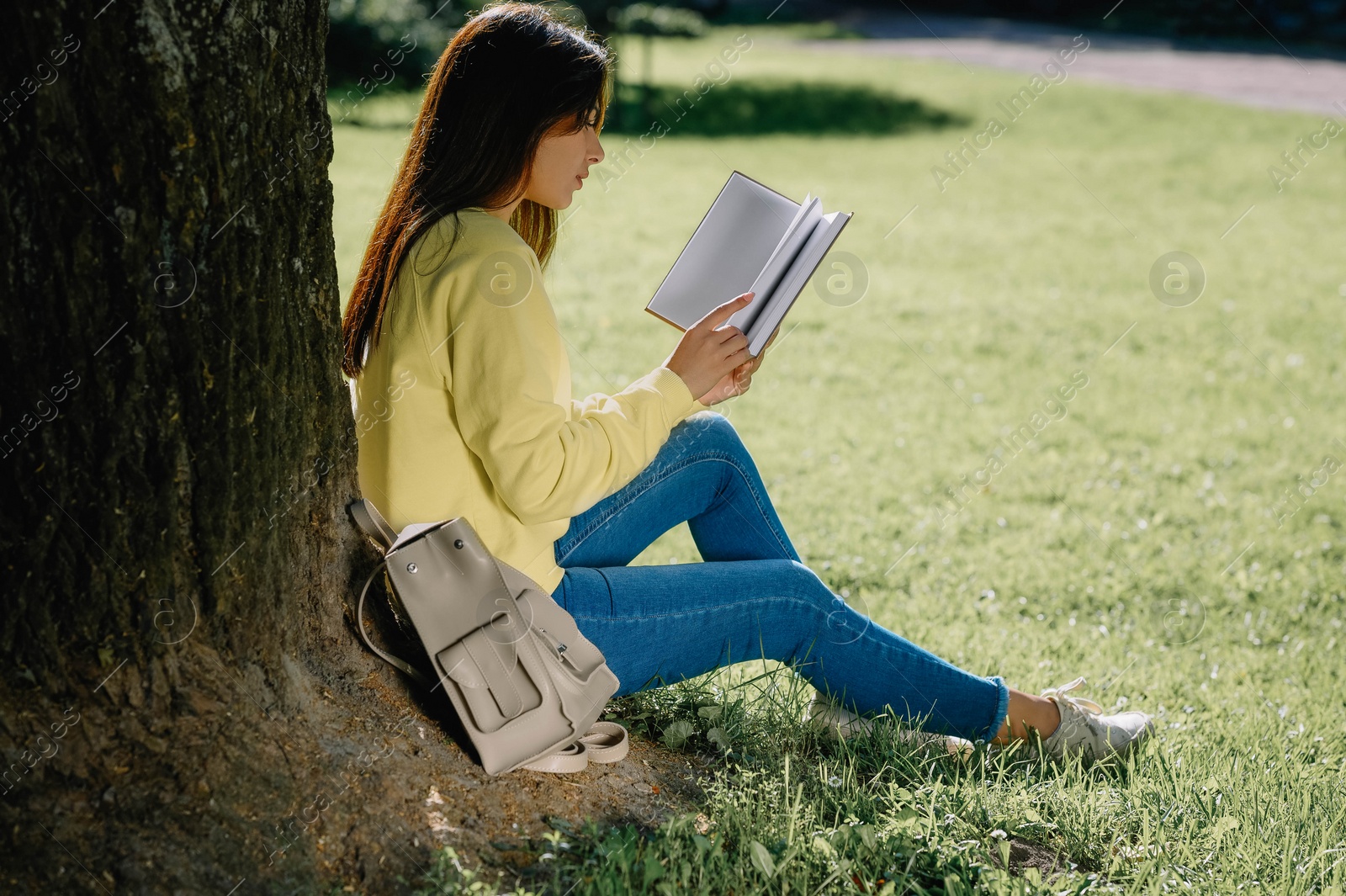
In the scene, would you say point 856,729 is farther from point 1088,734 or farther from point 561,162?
point 561,162

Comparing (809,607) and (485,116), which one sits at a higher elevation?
(485,116)

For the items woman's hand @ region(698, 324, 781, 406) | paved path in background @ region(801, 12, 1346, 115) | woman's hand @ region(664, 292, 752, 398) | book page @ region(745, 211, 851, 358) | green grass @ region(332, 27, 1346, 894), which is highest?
paved path in background @ region(801, 12, 1346, 115)

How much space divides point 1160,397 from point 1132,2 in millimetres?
21348

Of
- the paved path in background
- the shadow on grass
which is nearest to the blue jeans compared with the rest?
the shadow on grass

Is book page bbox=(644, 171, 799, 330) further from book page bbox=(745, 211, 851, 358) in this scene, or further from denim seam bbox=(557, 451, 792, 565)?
denim seam bbox=(557, 451, 792, 565)

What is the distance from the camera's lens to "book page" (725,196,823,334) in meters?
2.48

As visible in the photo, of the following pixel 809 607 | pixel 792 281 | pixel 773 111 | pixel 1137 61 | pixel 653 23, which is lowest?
pixel 809 607

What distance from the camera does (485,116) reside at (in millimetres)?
2246

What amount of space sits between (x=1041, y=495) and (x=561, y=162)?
342 centimetres

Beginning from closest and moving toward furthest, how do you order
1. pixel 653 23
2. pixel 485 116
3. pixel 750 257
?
pixel 485 116 < pixel 750 257 < pixel 653 23

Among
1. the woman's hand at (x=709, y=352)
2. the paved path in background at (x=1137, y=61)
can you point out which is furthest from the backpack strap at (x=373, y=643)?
the paved path in background at (x=1137, y=61)

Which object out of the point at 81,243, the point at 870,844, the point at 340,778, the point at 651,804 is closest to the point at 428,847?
the point at 340,778

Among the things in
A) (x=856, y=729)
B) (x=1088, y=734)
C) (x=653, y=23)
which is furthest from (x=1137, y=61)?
(x=856, y=729)

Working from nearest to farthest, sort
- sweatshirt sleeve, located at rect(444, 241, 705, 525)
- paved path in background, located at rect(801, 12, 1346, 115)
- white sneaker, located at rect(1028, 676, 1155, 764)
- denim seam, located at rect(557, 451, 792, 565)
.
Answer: sweatshirt sleeve, located at rect(444, 241, 705, 525) < denim seam, located at rect(557, 451, 792, 565) < white sneaker, located at rect(1028, 676, 1155, 764) < paved path in background, located at rect(801, 12, 1346, 115)
